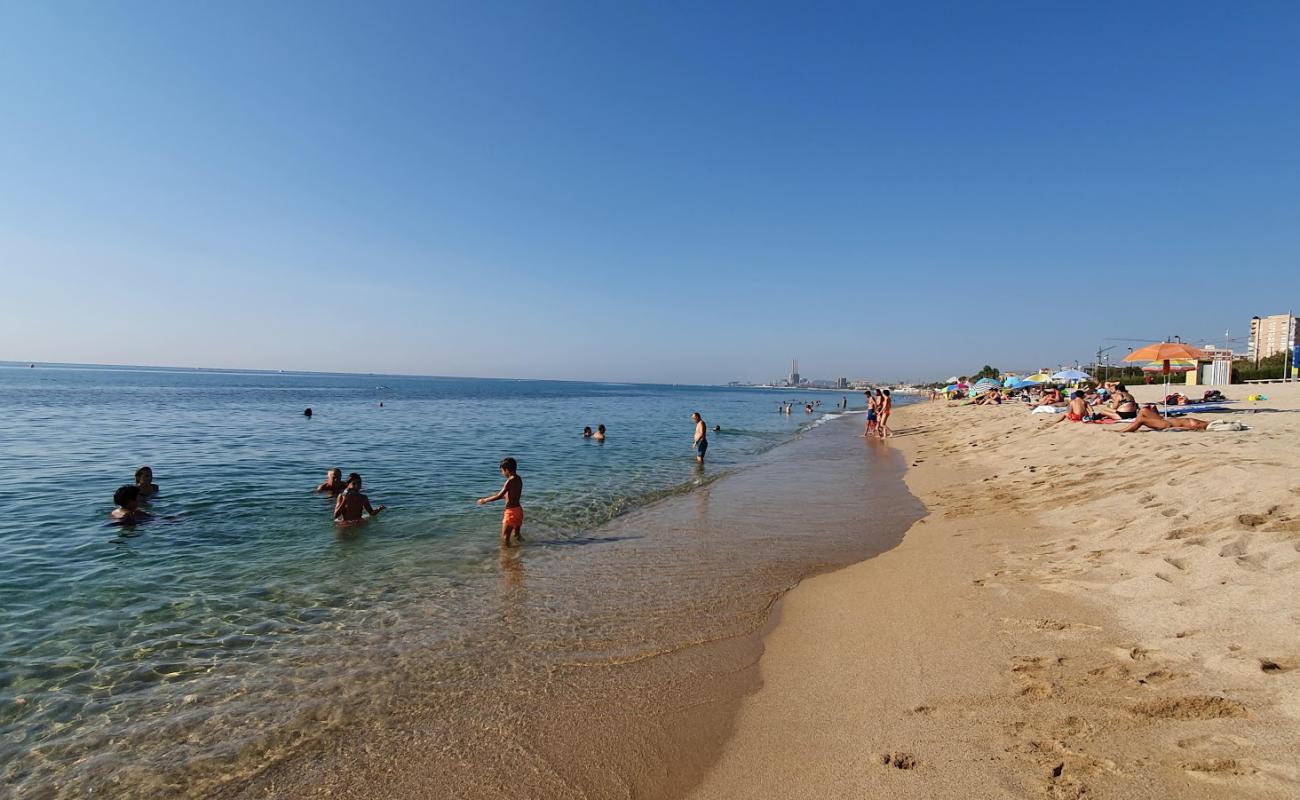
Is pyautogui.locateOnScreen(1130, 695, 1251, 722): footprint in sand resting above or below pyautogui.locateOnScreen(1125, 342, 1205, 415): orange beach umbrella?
below

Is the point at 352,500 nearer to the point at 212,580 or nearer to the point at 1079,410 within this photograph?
the point at 212,580

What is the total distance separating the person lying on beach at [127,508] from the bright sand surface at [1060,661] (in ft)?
40.2

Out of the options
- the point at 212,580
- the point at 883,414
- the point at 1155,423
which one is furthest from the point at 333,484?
the point at 883,414

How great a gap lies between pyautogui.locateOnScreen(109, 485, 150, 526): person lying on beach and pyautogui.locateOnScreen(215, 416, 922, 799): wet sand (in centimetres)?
784

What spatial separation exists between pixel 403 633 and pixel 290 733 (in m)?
1.82

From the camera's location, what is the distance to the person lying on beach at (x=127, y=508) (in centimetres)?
1055

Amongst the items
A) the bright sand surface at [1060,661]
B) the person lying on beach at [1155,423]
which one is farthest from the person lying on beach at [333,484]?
the person lying on beach at [1155,423]

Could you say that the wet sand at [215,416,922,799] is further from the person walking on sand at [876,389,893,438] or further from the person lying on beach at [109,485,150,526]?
the person walking on sand at [876,389,893,438]

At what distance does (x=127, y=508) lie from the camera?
35.0ft

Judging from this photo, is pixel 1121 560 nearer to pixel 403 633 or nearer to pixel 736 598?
pixel 736 598

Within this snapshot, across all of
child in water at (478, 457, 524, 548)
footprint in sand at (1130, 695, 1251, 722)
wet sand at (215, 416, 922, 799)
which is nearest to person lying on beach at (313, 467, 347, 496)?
child in water at (478, 457, 524, 548)

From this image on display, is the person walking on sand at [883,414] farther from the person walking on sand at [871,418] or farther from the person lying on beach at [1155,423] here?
the person lying on beach at [1155,423]

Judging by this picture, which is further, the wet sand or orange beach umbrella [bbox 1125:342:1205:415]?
orange beach umbrella [bbox 1125:342:1205:415]

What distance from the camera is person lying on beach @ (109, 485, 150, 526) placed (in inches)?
415
